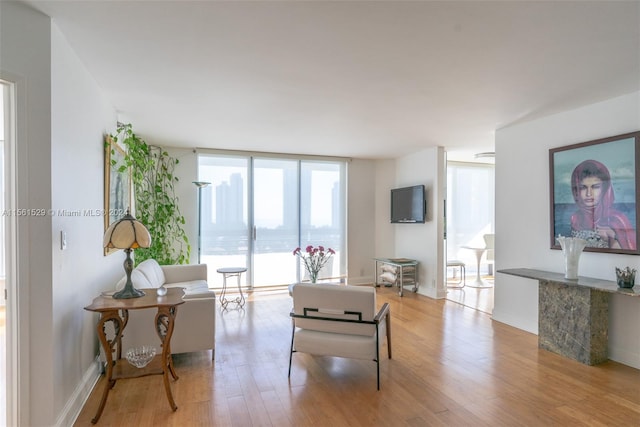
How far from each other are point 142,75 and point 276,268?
4.11m

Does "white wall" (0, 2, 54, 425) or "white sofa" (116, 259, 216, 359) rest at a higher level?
"white wall" (0, 2, 54, 425)

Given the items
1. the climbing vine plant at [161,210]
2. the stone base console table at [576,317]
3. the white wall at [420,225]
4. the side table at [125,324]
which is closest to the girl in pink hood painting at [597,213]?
the stone base console table at [576,317]

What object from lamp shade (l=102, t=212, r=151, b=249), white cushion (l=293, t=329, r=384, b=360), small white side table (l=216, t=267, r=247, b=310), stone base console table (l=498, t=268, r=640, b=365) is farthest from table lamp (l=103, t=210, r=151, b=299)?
stone base console table (l=498, t=268, r=640, b=365)

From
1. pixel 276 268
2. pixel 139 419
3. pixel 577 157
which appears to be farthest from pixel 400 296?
pixel 139 419

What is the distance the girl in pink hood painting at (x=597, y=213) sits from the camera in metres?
3.09

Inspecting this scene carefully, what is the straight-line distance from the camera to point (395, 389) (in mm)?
2625

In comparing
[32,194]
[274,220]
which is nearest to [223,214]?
[274,220]

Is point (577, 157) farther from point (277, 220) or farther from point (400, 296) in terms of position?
point (277, 220)

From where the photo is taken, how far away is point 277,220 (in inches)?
245

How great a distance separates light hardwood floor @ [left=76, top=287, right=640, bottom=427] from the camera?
2.26 meters

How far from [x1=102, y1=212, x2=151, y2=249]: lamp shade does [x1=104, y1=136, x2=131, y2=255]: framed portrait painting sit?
82 centimetres

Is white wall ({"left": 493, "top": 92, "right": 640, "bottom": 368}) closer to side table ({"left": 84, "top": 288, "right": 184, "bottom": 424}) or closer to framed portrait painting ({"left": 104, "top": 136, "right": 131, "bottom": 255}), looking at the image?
side table ({"left": 84, "top": 288, "right": 184, "bottom": 424})

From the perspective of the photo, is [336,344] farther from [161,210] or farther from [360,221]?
[360,221]

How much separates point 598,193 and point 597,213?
195 mm
